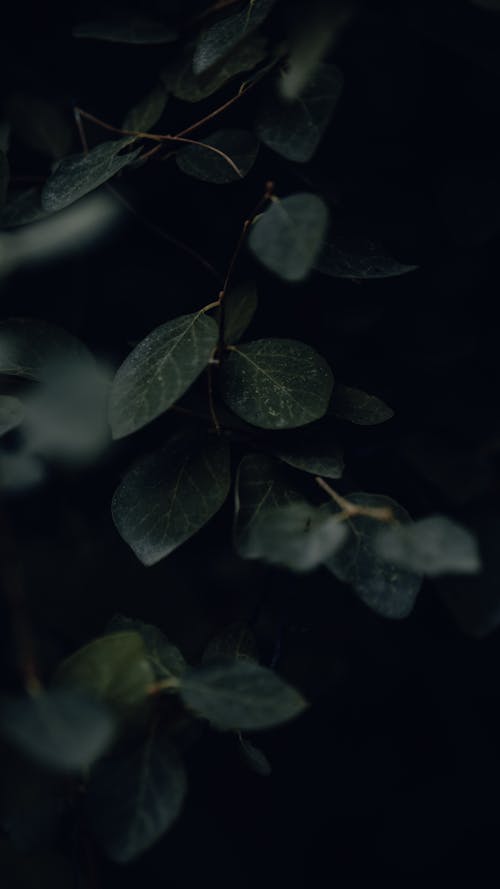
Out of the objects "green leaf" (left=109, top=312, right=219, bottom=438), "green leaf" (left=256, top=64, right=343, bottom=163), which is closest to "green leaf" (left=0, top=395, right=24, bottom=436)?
"green leaf" (left=109, top=312, right=219, bottom=438)

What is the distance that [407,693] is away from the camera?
1.04m

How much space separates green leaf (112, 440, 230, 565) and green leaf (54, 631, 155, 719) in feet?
0.24

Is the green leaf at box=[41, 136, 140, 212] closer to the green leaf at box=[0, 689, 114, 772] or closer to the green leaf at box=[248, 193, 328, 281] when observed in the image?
the green leaf at box=[248, 193, 328, 281]

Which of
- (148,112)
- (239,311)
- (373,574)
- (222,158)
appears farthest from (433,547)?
(148,112)

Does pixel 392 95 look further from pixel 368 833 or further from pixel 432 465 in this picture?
pixel 368 833

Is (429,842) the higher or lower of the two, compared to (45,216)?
lower

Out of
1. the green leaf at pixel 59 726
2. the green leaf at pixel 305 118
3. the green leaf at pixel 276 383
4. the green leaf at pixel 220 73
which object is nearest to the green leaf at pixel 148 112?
the green leaf at pixel 220 73

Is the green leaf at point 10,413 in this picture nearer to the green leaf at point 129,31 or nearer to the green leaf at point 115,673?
the green leaf at point 115,673

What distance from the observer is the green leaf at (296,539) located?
19.7 inches

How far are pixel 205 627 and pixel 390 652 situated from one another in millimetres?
277

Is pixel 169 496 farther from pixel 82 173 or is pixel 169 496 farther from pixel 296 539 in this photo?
pixel 82 173

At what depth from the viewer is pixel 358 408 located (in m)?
0.64

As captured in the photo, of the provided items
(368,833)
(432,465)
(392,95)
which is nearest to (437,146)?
(392,95)

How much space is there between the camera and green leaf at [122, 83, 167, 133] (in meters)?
0.71
